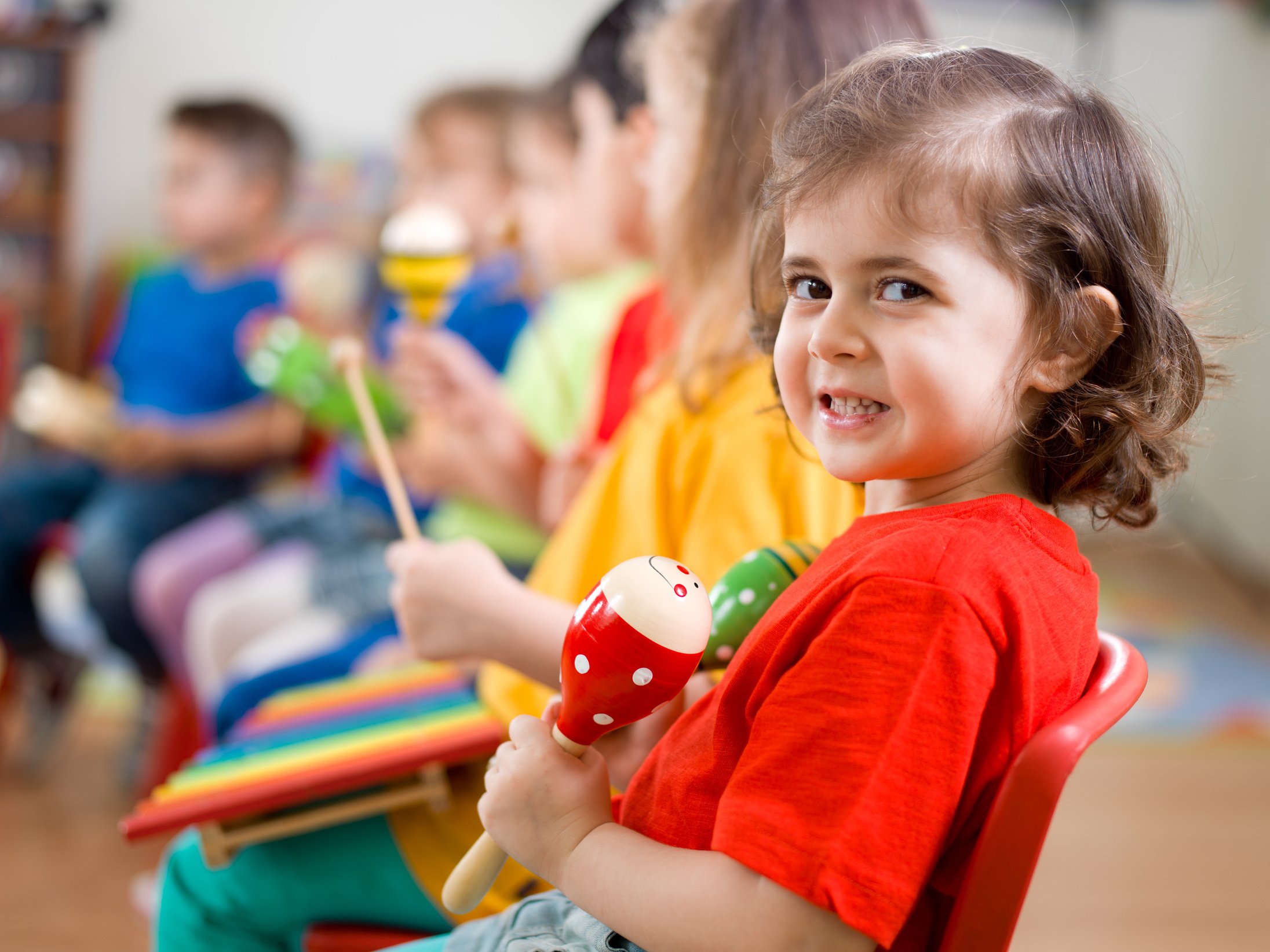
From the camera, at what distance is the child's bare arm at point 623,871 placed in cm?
59

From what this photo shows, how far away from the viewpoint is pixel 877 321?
662 mm

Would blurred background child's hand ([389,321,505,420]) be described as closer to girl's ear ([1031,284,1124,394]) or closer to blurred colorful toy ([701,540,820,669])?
blurred colorful toy ([701,540,820,669])

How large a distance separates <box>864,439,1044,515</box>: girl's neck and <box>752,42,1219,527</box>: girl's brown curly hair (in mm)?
12

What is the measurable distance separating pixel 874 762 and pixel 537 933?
28cm

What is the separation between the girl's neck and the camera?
72 cm

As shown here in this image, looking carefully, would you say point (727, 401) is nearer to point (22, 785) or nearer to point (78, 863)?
point (78, 863)

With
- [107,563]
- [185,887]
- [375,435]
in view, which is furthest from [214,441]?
[185,887]

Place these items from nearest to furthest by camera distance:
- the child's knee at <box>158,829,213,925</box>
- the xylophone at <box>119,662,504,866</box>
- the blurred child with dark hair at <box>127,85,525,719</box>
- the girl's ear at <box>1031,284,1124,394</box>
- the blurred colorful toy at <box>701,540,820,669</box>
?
the girl's ear at <box>1031,284,1124,394</box>
the blurred colorful toy at <box>701,540,820,669</box>
the xylophone at <box>119,662,504,866</box>
the child's knee at <box>158,829,213,925</box>
the blurred child with dark hair at <box>127,85,525,719</box>

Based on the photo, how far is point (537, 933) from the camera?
0.76m

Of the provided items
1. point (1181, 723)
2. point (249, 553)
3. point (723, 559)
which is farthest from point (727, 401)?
point (1181, 723)

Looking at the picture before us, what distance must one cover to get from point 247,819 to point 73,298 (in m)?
3.57

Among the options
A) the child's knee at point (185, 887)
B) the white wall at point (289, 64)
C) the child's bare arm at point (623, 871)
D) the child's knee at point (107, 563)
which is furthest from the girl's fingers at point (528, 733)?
the white wall at point (289, 64)

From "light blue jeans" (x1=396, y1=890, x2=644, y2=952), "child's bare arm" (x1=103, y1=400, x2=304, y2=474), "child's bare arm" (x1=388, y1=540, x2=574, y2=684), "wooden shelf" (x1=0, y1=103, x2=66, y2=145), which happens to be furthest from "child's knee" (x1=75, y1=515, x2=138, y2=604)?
"wooden shelf" (x1=0, y1=103, x2=66, y2=145)

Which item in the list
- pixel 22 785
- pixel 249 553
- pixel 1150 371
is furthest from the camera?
pixel 22 785
